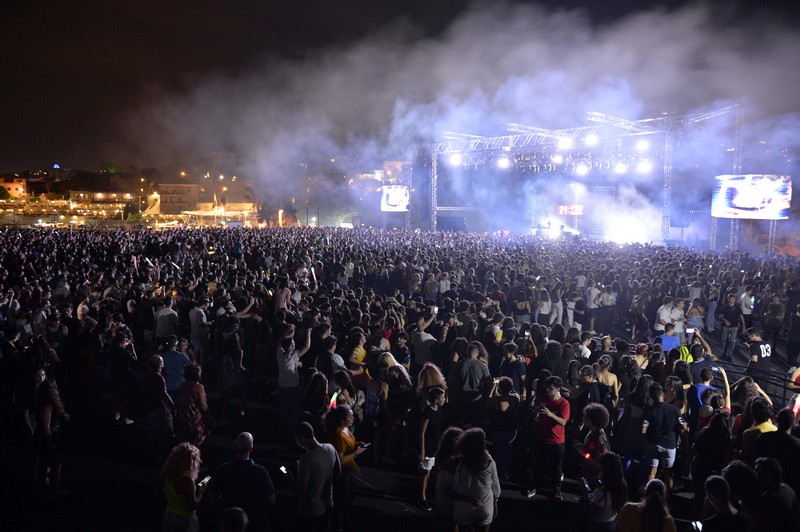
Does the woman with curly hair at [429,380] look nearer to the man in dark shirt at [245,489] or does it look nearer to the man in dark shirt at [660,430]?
the man in dark shirt at [660,430]

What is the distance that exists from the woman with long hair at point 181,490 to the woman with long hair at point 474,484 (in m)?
1.82

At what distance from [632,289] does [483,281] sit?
13.0ft

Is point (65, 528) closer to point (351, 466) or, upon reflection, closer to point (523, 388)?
point (351, 466)

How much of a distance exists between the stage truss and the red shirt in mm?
22813

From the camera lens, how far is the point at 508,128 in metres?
30.4

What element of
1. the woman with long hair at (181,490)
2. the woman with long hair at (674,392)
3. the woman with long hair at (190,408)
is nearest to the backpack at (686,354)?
the woman with long hair at (674,392)

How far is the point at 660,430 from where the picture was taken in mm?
4855

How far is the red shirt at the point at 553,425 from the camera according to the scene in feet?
16.5

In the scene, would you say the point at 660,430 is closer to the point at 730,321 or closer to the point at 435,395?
the point at 435,395

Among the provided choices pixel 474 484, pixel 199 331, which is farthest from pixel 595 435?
pixel 199 331

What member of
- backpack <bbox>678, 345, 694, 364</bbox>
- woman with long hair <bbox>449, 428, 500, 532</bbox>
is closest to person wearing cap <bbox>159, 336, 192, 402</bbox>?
woman with long hair <bbox>449, 428, 500, 532</bbox>

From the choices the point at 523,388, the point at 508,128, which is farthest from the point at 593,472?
the point at 508,128

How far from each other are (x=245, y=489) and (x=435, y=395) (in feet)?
6.90

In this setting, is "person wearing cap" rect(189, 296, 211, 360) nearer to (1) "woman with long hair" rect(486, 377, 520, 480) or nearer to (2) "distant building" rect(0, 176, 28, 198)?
(1) "woman with long hair" rect(486, 377, 520, 480)
